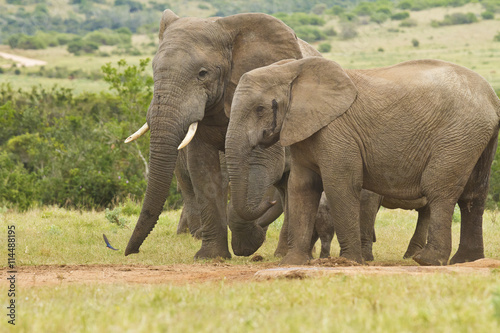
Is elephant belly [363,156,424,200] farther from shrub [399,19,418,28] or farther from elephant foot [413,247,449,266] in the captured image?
shrub [399,19,418,28]

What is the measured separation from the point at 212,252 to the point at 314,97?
2.68 m

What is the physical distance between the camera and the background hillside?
20.5 meters

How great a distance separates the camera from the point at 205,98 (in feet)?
32.6

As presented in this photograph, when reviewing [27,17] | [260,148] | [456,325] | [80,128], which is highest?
[456,325]

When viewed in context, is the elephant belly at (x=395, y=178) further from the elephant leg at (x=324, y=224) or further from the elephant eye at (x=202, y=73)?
the elephant eye at (x=202, y=73)

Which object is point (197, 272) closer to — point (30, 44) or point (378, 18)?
point (30, 44)

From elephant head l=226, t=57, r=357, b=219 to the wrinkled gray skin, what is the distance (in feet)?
2.37

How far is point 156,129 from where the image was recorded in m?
9.61

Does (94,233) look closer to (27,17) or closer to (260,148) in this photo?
(260,148)

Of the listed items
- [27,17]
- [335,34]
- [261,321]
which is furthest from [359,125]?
[27,17]

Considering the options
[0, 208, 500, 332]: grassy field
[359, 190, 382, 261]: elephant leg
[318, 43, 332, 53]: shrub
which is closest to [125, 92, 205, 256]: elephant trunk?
[359, 190, 382, 261]: elephant leg

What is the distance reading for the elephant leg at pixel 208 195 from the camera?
10.7m

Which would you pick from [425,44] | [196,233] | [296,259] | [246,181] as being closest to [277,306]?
[296,259]

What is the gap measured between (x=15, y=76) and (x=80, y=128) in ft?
167
